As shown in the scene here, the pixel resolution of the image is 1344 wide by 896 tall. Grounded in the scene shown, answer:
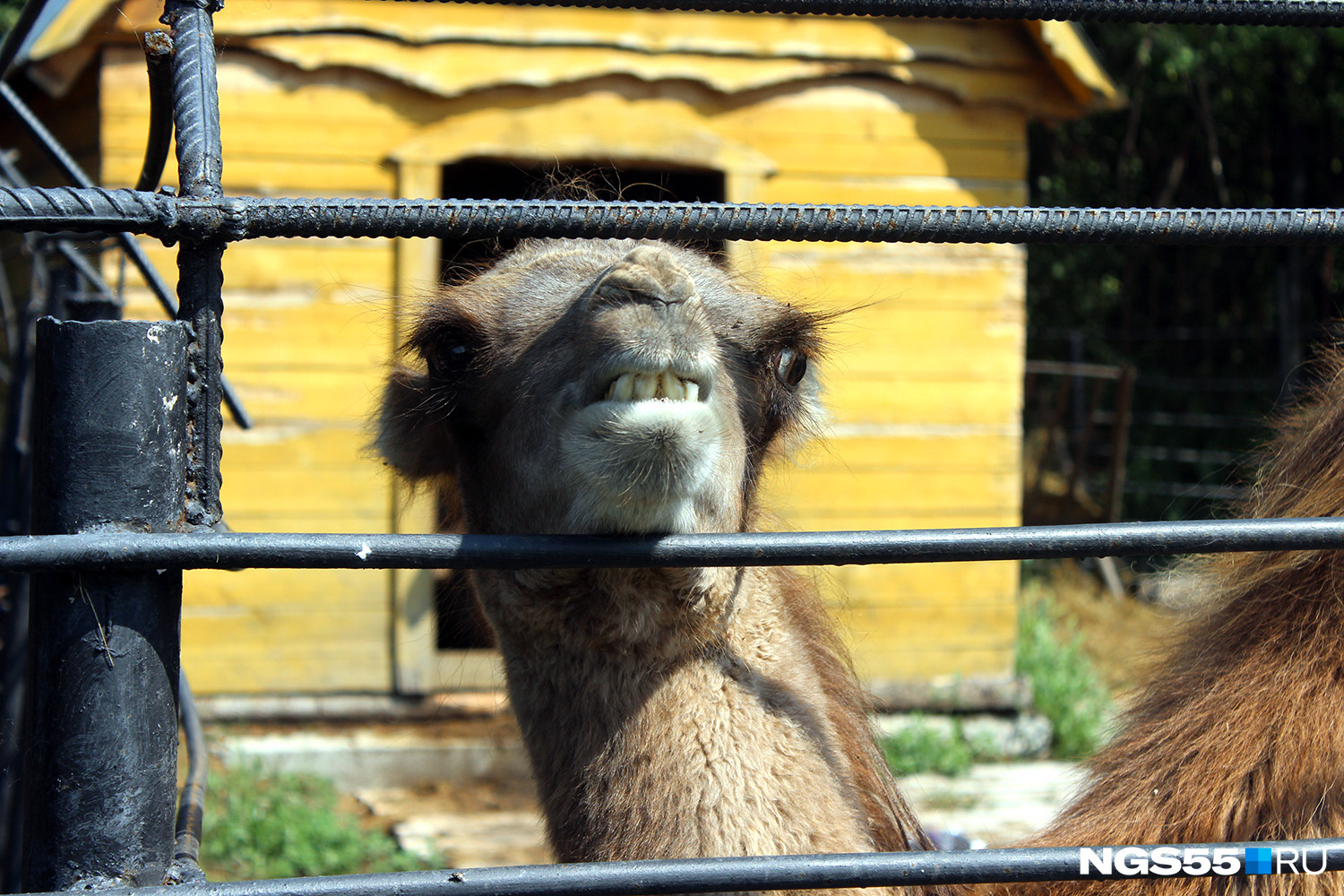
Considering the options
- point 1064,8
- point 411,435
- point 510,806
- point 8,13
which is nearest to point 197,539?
point 411,435

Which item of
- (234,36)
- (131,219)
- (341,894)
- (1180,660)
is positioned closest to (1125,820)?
(1180,660)

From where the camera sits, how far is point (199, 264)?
1135 mm

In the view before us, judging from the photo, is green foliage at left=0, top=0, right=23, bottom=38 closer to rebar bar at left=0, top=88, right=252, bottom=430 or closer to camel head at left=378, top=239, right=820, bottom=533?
camel head at left=378, top=239, right=820, bottom=533

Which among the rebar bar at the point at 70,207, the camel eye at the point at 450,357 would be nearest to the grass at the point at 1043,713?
the camel eye at the point at 450,357

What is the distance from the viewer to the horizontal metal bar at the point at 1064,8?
1338 mm

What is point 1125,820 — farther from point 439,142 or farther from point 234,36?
point 234,36

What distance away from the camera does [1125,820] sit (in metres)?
1.66

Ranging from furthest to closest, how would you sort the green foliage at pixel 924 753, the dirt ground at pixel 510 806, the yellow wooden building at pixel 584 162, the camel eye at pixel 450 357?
the green foliage at pixel 924 753
the yellow wooden building at pixel 584 162
the dirt ground at pixel 510 806
the camel eye at pixel 450 357

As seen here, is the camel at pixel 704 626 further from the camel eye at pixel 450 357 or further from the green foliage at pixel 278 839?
the green foliage at pixel 278 839

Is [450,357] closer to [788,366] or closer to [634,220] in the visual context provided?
[788,366]

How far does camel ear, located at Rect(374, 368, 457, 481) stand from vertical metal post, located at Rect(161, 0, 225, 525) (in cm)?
82

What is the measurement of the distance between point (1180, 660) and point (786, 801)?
0.75m

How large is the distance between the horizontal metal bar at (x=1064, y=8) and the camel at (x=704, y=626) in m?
0.34

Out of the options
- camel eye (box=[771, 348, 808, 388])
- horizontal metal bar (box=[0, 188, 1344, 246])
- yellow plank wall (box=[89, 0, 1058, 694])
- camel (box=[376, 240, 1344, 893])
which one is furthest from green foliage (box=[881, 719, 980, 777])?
horizontal metal bar (box=[0, 188, 1344, 246])
